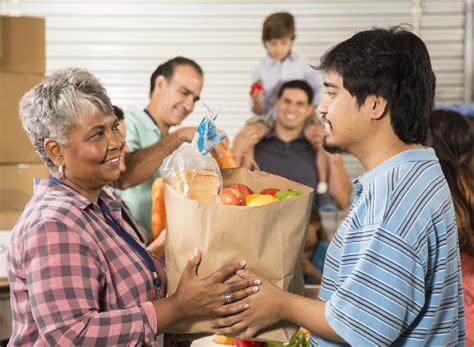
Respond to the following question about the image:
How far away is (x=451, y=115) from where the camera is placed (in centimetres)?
293

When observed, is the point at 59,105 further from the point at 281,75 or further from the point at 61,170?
the point at 281,75

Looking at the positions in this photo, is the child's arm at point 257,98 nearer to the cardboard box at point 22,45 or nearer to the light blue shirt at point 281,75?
the light blue shirt at point 281,75

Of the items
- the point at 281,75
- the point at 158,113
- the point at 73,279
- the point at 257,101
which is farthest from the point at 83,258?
the point at 281,75

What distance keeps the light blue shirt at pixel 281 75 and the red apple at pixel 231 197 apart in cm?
371

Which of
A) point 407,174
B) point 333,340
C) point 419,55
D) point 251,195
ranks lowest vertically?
point 333,340

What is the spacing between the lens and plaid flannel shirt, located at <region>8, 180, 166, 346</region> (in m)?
1.78

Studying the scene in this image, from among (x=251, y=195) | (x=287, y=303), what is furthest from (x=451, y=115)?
(x=287, y=303)

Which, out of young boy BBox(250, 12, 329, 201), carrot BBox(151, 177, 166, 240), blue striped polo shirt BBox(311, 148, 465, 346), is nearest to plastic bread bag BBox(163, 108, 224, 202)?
blue striped polo shirt BBox(311, 148, 465, 346)

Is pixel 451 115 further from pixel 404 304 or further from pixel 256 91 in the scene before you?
pixel 256 91

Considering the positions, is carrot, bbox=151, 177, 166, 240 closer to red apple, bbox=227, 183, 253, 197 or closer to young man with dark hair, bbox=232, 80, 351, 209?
red apple, bbox=227, 183, 253, 197

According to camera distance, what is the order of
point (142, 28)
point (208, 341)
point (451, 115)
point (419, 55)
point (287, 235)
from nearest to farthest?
point (419, 55) < point (287, 235) < point (208, 341) < point (451, 115) < point (142, 28)

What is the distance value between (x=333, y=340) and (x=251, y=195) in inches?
19.0

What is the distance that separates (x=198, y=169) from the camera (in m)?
2.10

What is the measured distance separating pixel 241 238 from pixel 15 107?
76.5 inches
